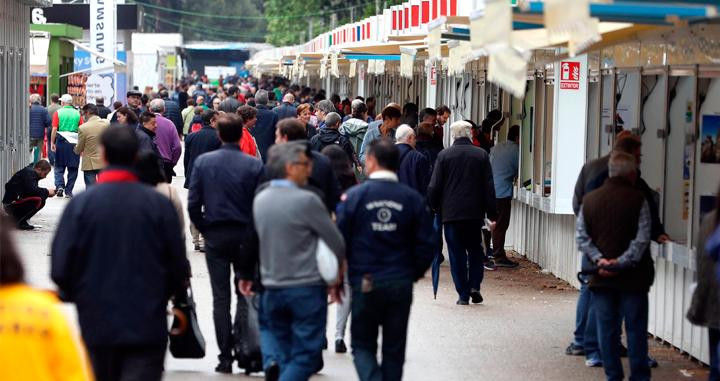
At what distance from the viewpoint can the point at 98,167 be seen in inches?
709

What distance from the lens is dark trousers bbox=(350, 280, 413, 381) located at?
7789 millimetres

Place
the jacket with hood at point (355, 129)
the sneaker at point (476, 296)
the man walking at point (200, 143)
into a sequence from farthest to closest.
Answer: the jacket with hood at point (355, 129) < the man walking at point (200, 143) < the sneaker at point (476, 296)

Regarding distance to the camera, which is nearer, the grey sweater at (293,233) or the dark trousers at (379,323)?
the grey sweater at (293,233)

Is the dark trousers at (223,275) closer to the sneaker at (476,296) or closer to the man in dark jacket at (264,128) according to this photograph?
the sneaker at (476,296)

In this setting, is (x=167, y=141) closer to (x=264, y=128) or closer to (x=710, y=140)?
(x=264, y=128)

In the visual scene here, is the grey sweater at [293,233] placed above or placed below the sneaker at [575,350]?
above

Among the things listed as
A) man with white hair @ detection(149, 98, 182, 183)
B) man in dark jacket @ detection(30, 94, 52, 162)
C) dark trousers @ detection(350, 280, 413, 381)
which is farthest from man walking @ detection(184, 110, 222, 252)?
man in dark jacket @ detection(30, 94, 52, 162)

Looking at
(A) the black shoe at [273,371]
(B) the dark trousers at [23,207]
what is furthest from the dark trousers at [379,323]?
(B) the dark trousers at [23,207]

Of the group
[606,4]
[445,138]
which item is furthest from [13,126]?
[606,4]

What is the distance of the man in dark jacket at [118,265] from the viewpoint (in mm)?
6141

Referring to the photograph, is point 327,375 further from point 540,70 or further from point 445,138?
point 445,138

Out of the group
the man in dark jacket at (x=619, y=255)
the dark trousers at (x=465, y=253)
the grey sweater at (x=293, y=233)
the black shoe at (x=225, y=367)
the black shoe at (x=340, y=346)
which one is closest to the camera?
the grey sweater at (x=293, y=233)

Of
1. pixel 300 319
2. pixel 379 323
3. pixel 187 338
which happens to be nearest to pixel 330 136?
pixel 187 338

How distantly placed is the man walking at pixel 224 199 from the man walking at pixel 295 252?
1432mm
